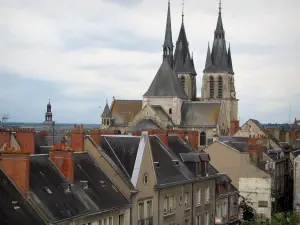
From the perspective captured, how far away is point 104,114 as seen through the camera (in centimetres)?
11081

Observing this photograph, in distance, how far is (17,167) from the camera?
26.7m

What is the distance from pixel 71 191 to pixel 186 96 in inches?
3171

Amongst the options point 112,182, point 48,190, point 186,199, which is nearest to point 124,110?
point 186,199

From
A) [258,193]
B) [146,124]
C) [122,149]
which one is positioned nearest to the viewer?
[122,149]

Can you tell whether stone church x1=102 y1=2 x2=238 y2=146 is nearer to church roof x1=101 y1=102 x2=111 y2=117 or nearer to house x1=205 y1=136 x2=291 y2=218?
church roof x1=101 y1=102 x2=111 y2=117

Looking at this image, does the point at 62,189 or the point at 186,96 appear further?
the point at 186,96

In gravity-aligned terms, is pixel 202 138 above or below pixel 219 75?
below

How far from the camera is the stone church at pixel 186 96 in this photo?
4065 inches

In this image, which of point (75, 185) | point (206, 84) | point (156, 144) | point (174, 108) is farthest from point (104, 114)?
point (75, 185)

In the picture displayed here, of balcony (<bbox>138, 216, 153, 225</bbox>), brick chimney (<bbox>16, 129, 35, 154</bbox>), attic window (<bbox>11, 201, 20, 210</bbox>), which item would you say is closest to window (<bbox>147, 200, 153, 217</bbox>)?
balcony (<bbox>138, 216, 153, 225</bbox>)

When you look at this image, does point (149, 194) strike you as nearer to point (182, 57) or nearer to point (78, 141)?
point (78, 141)

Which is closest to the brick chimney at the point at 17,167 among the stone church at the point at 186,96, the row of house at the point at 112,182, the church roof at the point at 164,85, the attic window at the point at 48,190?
the row of house at the point at 112,182

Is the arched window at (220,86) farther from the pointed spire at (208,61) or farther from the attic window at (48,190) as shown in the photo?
the attic window at (48,190)

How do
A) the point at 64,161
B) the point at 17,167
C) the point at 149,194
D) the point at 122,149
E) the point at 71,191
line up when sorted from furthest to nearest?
the point at 122,149 → the point at 149,194 → the point at 64,161 → the point at 71,191 → the point at 17,167
